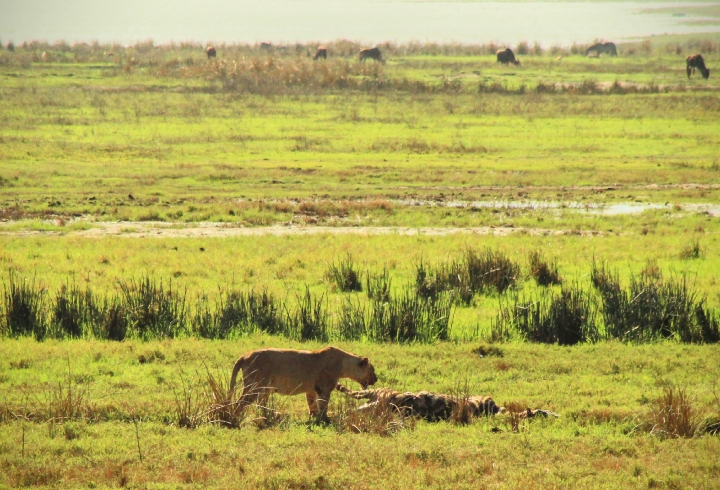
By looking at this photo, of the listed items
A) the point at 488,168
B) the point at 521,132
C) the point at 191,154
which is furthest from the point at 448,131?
the point at 191,154

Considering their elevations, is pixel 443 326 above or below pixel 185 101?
below

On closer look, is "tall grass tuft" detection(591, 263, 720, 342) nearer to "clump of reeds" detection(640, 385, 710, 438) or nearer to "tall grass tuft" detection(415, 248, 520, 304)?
"tall grass tuft" detection(415, 248, 520, 304)

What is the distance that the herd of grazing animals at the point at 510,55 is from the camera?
5319cm

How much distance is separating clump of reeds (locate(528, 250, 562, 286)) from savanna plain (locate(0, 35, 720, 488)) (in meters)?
0.08

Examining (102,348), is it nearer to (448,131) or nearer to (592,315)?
(592,315)

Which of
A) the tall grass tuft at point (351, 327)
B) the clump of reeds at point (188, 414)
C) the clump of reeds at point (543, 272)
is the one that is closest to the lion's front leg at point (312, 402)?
the clump of reeds at point (188, 414)

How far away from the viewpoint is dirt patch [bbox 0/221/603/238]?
1997 cm

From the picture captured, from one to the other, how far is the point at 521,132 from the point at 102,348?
2755cm

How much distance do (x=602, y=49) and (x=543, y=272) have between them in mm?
67810

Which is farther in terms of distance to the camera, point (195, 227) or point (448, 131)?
point (448, 131)

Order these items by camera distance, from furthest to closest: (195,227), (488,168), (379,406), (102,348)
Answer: (488,168)
(195,227)
(102,348)
(379,406)

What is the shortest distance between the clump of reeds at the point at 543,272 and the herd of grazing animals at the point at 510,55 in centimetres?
4146

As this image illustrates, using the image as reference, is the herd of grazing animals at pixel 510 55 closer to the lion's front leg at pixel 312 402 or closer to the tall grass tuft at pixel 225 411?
the lion's front leg at pixel 312 402

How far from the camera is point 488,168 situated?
2903cm
